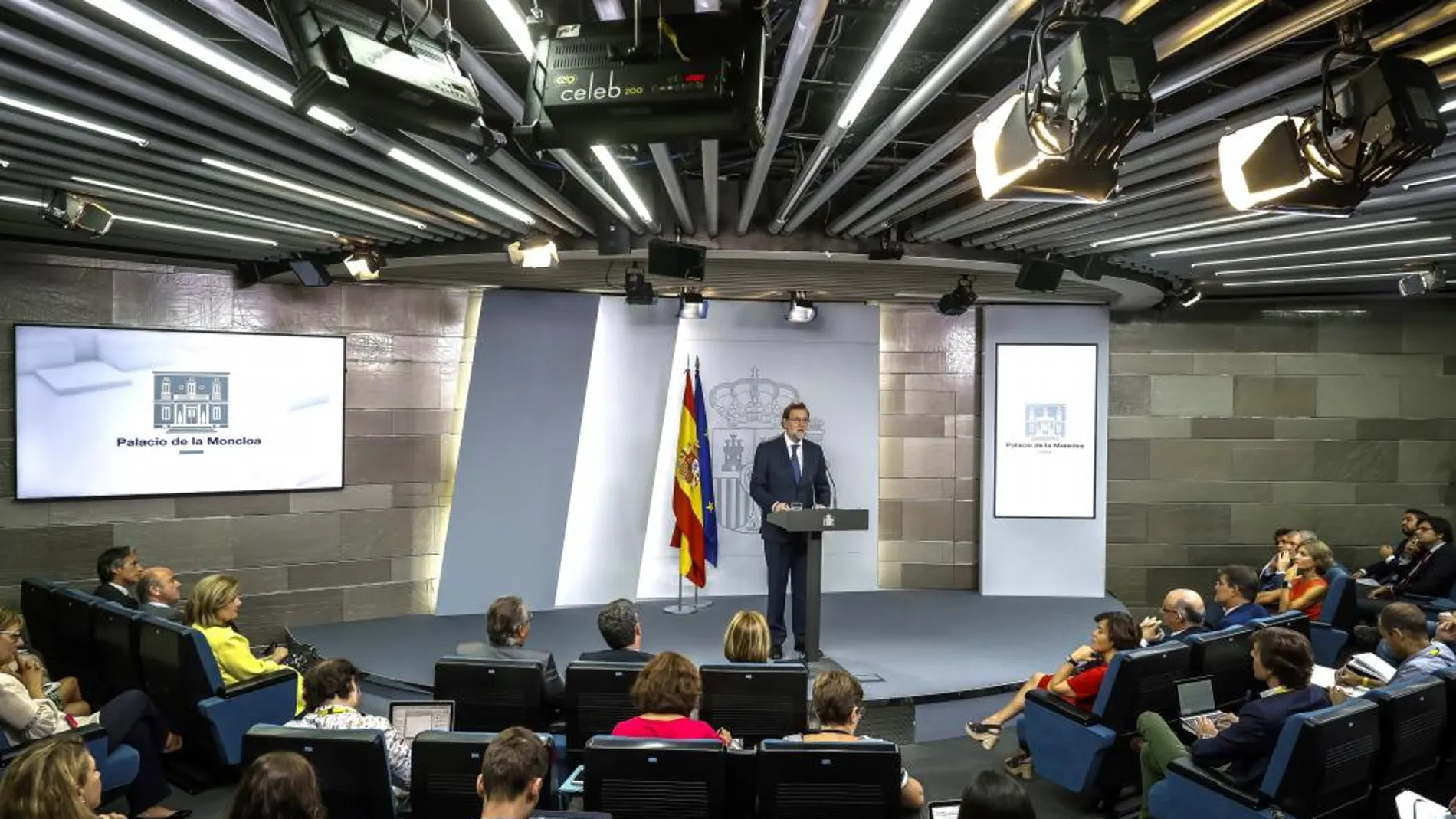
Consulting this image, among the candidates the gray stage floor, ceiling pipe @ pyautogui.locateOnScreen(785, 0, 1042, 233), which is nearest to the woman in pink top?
ceiling pipe @ pyautogui.locateOnScreen(785, 0, 1042, 233)

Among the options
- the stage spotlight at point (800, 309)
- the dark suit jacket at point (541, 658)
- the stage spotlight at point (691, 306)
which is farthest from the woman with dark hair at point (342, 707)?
the stage spotlight at point (800, 309)

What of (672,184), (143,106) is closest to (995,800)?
(672,184)

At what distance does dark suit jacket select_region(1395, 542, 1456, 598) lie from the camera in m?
7.12

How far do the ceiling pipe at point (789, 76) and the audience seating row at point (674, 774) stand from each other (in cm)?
198

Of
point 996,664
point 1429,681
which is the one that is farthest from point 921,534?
point 1429,681

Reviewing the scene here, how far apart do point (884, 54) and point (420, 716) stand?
299 cm

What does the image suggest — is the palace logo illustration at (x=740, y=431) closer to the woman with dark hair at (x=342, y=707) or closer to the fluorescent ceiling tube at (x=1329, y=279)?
the fluorescent ceiling tube at (x=1329, y=279)

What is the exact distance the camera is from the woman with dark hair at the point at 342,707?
349cm

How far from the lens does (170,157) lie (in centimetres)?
409

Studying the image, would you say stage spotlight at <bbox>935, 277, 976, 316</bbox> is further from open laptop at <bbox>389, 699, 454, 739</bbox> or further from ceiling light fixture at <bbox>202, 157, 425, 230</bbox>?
open laptop at <bbox>389, 699, 454, 739</bbox>

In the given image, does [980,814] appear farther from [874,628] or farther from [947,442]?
[947,442]

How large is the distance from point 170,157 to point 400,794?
2.84m

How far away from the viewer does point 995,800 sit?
212 centimetres

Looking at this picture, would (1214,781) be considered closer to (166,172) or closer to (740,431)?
(166,172)
